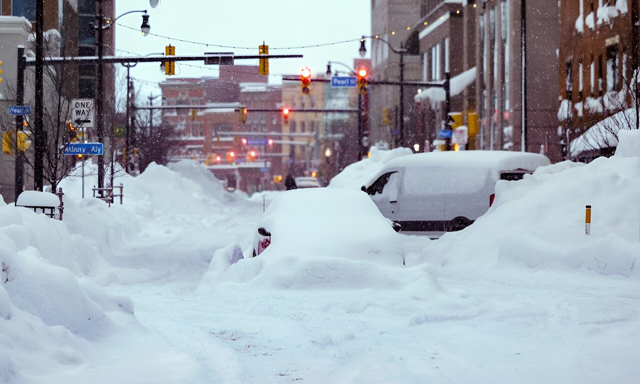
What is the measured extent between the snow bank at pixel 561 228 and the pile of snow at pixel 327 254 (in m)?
2.97

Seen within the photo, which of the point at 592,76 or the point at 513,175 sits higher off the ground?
the point at 592,76

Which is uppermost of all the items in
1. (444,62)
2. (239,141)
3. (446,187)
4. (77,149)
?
(444,62)

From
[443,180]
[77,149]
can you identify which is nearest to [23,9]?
[77,149]

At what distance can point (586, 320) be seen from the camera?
382 inches

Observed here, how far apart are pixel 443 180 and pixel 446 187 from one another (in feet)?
0.61

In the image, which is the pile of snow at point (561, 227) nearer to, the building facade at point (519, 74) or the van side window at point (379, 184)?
the van side window at point (379, 184)

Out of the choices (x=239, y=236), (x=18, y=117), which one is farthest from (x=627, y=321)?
(x=18, y=117)

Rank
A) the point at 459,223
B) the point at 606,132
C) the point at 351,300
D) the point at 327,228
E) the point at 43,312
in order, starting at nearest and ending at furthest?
the point at 43,312 → the point at 351,300 → the point at 327,228 → the point at 459,223 → the point at 606,132

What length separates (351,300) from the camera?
35.3 feet

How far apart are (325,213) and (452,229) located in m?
8.14

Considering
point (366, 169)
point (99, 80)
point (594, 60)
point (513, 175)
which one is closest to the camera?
point (513, 175)

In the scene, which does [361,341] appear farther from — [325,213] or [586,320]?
[325,213]

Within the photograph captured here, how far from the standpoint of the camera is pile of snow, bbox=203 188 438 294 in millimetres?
11695

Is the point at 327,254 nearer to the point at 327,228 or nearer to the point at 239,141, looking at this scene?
the point at 327,228
